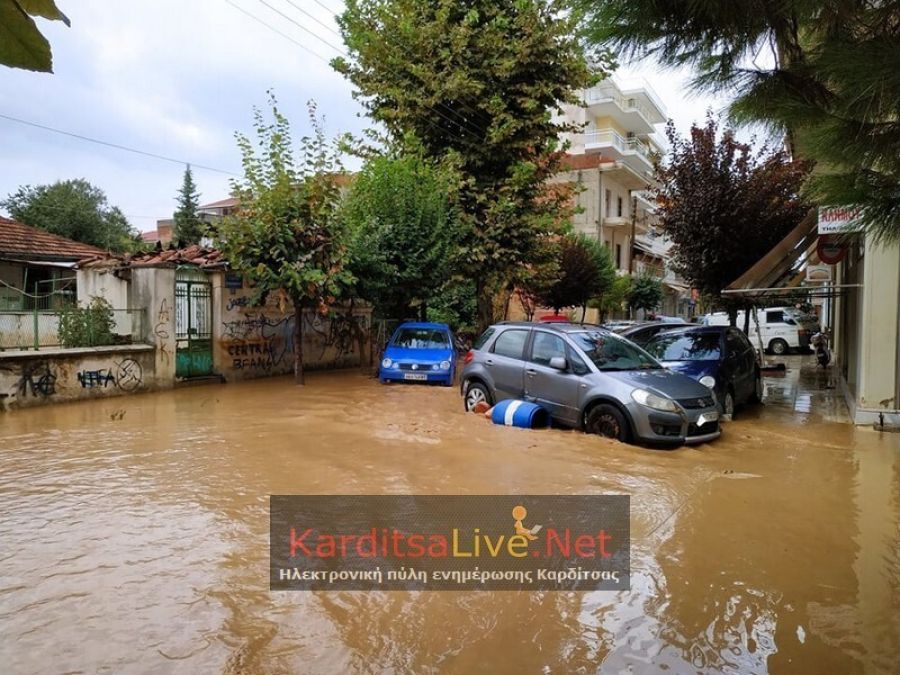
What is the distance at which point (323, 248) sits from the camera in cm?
1318

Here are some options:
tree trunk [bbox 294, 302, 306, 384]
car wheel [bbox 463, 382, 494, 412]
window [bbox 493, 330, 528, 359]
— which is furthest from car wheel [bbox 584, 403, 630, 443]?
tree trunk [bbox 294, 302, 306, 384]

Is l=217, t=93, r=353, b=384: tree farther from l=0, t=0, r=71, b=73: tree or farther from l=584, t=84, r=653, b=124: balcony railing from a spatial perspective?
l=584, t=84, r=653, b=124: balcony railing

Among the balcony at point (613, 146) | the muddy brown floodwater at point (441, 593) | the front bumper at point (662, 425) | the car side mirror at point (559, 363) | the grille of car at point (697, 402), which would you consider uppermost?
the balcony at point (613, 146)

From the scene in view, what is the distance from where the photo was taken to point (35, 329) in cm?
1123

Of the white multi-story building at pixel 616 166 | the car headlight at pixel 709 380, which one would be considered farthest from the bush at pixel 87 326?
the white multi-story building at pixel 616 166

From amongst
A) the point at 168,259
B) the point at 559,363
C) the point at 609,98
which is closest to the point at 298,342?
the point at 168,259

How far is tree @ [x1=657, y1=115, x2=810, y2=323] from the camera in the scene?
575 inches

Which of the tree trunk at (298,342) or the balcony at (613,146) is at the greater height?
the balcony at (613,146)

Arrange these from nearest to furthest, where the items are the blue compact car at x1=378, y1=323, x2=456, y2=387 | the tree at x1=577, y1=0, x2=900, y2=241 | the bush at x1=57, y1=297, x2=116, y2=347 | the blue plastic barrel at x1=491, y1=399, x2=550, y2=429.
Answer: the tree at x1=577, y1=0, x2=900, y2=241 → the blue plastic barrel at x1=491, y1=399, x2=550, y2=429 → the bush at x1=57, y1=297, x2=116, y2=347 → the blue compact car at x1=378, y1=323, x2=456, y2=387

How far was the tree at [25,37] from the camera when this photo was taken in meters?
1.06

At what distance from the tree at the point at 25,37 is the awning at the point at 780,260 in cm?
1157

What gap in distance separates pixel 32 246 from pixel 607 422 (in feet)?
62.9

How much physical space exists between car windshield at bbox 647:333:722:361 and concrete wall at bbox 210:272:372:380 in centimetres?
773

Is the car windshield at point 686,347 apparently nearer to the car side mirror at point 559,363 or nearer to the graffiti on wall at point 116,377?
the car side mirror at point 559,363
